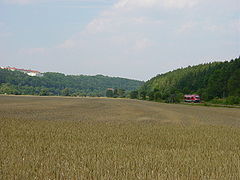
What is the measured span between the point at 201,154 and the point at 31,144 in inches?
262

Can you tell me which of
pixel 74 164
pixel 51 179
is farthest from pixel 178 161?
pixel 51 179

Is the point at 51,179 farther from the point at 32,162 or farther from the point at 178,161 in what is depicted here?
the point at 178,161

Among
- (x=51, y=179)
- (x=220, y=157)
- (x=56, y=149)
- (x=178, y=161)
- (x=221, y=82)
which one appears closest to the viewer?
(x=51, y=179)

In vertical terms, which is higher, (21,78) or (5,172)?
(21,78)

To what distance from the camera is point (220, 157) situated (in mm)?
9750

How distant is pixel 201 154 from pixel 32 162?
587cm

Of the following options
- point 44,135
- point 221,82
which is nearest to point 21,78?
point 221,82

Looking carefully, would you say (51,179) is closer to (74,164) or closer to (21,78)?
(74,164)

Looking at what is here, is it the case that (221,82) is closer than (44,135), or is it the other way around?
(44,135)

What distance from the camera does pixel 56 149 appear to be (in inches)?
415

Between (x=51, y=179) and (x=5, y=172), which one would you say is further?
(x=5, y=172)

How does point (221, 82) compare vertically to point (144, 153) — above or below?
above

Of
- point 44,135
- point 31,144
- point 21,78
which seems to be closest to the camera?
point 31,144

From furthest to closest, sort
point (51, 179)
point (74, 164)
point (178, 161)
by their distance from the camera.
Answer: point (178, 161), point (74, 164), point (51, 179)
